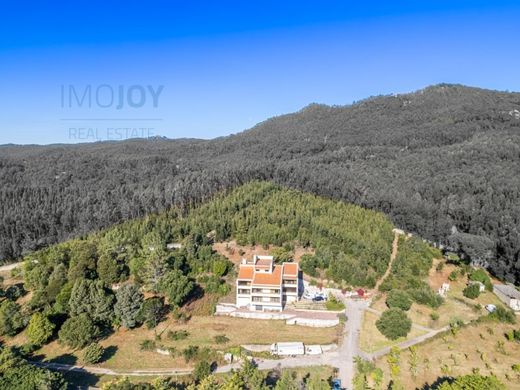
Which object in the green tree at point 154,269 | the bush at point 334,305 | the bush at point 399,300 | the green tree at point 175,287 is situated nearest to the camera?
the green tree at point 175,287

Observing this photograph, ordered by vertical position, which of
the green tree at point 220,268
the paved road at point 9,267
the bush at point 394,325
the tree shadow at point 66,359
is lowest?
the paved road at point 9,267

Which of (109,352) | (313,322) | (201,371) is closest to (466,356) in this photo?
(313,322)

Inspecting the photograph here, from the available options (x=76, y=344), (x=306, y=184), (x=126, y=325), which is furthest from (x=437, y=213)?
(x=76, y=344)

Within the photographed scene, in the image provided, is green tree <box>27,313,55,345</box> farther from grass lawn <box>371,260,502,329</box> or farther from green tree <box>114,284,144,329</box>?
grass lawn <box>371,260,502,329</box>

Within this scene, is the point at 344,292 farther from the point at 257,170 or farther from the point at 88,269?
the point at 257,170

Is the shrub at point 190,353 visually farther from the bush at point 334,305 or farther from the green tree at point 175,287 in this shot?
the bush at point 334,305

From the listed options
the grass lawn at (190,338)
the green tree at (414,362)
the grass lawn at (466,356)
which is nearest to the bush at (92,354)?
the grass lawn at (190,338)
